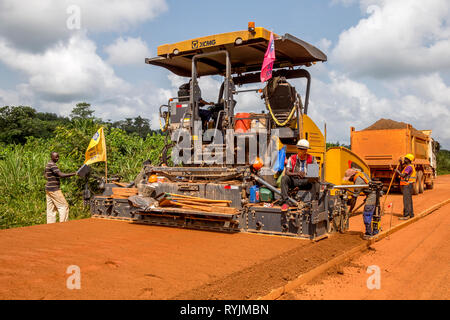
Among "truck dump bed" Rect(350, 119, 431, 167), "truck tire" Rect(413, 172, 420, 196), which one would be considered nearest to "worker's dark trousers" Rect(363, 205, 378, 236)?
"truck dump bed" Rect(350, 119, 431, 167)

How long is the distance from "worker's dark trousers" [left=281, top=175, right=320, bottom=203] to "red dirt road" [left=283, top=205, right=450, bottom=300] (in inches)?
53.3

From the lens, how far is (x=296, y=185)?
7.43 meters

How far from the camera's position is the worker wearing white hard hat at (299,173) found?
7.31 metres

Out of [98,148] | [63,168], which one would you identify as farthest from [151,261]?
[63,168]

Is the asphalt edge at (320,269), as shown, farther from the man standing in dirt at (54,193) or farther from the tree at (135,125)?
the tree at (135,125)

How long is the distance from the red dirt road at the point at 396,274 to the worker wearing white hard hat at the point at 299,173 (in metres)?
1.50

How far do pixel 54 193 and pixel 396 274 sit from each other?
7.21 meters

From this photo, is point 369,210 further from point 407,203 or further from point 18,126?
point 18,126

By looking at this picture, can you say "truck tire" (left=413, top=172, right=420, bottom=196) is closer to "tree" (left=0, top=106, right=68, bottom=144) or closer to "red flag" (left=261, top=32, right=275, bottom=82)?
"red flag" (left=261, top=32, right=275, bottom=82)

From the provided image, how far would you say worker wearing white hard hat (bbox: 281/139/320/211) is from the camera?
7312 millimetres

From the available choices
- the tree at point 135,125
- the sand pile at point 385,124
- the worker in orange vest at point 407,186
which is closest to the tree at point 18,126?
the tree at point 135,125

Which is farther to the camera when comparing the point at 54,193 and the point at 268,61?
the point at 54,193
